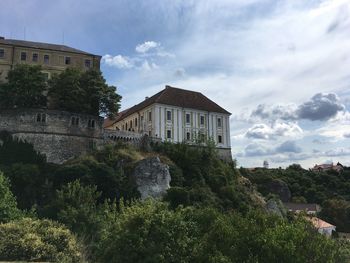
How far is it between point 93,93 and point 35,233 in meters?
30.7

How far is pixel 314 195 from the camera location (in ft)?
338

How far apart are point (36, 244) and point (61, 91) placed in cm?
3198

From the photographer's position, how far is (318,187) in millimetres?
107188

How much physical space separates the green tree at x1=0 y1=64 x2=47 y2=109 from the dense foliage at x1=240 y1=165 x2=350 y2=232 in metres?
47.3

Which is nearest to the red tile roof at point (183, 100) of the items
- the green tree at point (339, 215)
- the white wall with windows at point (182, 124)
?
the white wall with windows at point (182, 124)

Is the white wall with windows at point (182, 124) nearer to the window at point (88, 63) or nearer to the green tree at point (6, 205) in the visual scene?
the window at point (88, 63)

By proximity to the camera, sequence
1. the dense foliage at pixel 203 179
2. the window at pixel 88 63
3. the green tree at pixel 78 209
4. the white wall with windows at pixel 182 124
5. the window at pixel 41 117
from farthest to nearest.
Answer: the white wall with windows at pixel 182 124 < the window at pixel 88 63 < the window at pixel 41 117 < the dense foliage at pixel 203 179 < the green tree at pixel 78 209

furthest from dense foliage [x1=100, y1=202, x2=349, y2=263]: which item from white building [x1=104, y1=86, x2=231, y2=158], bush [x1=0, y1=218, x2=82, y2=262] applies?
white building [x1=104, y1=86, x2=231, y2=158]

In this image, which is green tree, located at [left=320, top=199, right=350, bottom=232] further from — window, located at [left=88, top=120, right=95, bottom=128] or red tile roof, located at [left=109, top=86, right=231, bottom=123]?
window, located at [left=88, top=120, right=95, bottom=128]

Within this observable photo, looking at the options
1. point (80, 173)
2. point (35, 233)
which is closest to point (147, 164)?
point (80, 173)

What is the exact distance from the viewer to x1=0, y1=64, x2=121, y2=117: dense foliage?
2036 inches

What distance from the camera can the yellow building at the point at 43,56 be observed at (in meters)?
59.4

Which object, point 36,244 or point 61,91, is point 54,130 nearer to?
point 61,91

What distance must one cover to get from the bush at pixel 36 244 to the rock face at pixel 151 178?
22711mm
